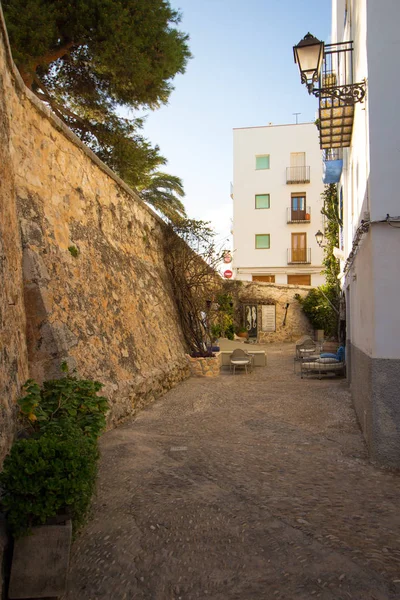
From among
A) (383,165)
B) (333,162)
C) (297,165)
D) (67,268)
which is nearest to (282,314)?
(297,165)

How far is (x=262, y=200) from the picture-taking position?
95.5 feet

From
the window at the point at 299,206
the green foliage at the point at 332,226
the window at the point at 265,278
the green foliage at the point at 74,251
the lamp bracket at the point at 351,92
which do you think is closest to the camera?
the lamp bracket at the point at 351,92

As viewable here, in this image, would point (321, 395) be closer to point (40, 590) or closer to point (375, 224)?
point (375, 224)

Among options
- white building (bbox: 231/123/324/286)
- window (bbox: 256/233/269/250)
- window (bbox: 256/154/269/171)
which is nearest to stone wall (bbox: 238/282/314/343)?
white building (bbox: 231/123/324/286)

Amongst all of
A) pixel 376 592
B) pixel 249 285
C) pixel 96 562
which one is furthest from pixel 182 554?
pixel 249 285

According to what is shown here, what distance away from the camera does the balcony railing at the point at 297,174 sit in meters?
28.5

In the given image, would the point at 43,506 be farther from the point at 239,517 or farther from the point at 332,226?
the point at 332,226

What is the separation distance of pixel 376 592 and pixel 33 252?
4686 millimetres

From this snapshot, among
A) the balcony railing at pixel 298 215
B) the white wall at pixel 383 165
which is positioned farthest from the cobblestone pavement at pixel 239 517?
the balcony railing at pixel 298 215

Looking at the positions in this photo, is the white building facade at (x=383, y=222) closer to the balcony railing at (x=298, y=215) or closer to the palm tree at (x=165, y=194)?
the palm tree at (x=165, y=194)

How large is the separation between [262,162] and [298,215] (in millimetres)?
4326

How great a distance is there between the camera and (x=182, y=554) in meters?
3.11

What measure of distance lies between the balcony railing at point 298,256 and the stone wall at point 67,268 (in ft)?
64.6

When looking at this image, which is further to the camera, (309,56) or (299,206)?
(299,206)
